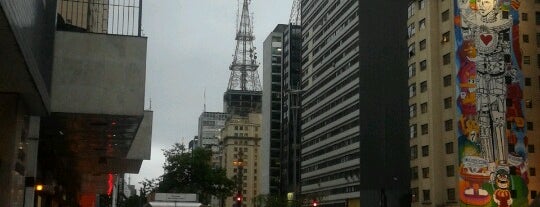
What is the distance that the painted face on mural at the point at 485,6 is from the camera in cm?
7025

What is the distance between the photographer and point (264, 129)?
529 feet

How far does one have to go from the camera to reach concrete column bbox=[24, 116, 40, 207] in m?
17.3

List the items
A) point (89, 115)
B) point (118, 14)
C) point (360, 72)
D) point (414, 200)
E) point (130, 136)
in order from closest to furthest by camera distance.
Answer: point (89, 115), point (118, 14), point (130, 136), point (414, 200), point (360, 72)

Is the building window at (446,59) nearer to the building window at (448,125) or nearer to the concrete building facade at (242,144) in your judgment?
the building window at (448,125)

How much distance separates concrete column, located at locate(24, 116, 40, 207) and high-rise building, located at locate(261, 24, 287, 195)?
13312cm

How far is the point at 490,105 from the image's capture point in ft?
226

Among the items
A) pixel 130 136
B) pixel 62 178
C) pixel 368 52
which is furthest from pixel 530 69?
pixel 130 136

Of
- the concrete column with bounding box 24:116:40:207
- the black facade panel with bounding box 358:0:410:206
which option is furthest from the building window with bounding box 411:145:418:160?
the concrete column with bounding box 24:116:40:207

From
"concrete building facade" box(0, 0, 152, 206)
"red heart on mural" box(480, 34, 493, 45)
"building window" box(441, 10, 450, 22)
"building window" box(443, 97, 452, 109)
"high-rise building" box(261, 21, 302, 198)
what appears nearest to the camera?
"concrete building facade" box(0, 0, 152, 206)

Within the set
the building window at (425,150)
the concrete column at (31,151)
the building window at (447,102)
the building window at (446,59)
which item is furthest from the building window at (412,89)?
the concrete column at (31,151)

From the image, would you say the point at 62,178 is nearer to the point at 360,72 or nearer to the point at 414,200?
the point at 414,200

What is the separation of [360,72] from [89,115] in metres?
81.1

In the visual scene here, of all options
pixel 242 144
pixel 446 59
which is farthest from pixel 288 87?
pixel 446 59

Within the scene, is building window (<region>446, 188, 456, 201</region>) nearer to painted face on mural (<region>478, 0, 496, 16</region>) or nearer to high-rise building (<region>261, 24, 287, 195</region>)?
painted face on mural (<region>478, 0, 496, 16</region>)
